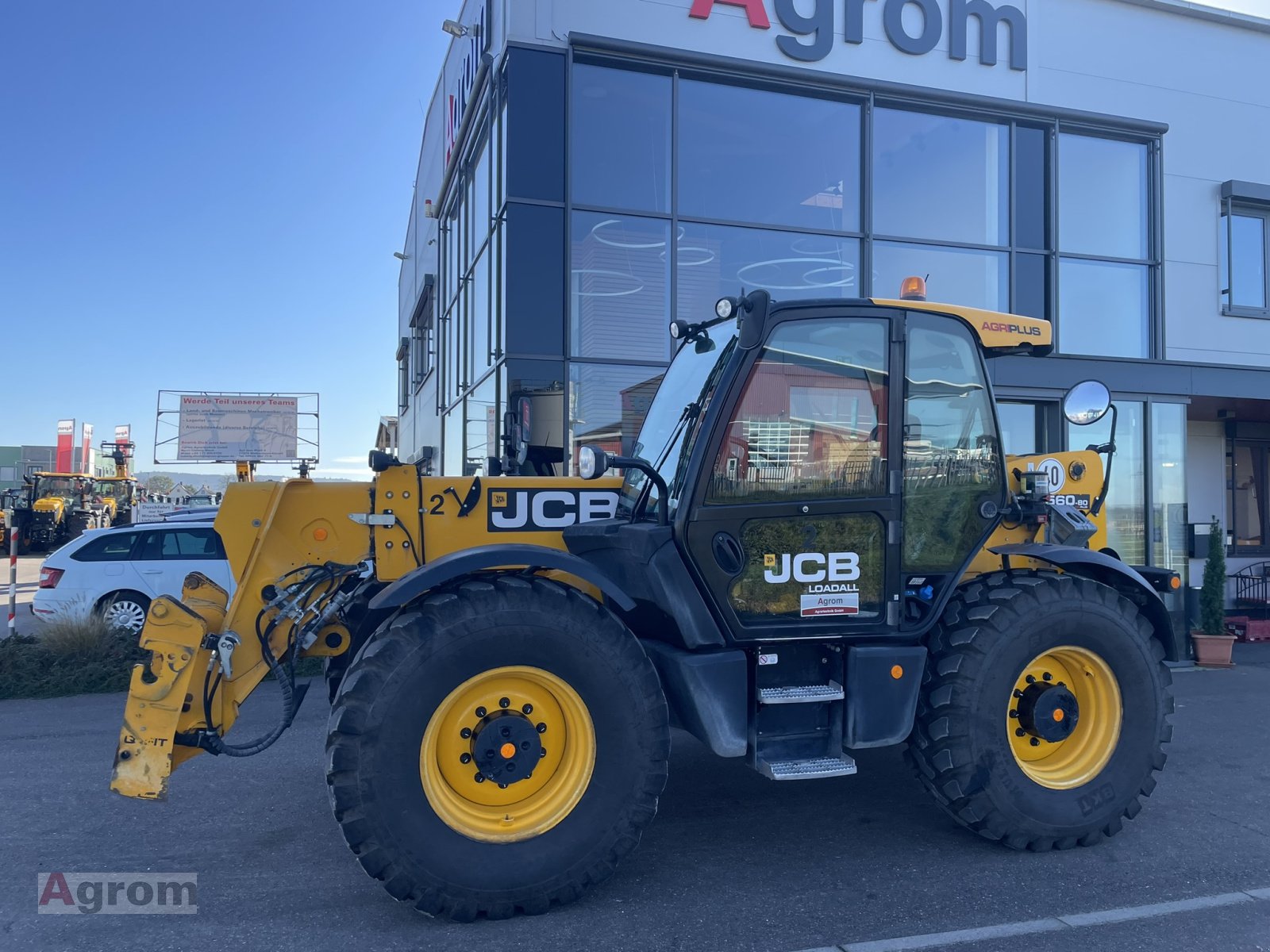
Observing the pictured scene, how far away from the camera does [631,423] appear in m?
8.73

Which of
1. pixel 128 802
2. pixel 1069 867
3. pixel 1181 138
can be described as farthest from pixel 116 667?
pixel 1181 138

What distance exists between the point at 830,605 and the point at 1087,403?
7.14ft

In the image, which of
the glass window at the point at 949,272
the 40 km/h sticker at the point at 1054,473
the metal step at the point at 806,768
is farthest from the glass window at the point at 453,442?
the metal step at the point at 806,768

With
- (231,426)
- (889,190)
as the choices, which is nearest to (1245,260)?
(889,190)

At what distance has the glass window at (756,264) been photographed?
33.7 ft

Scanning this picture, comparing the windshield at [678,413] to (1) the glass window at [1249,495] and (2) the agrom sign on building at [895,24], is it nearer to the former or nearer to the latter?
(2) the agrom sign on building at [895,24]

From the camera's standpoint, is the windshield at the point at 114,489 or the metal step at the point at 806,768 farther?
the windshield at the point at 114,489

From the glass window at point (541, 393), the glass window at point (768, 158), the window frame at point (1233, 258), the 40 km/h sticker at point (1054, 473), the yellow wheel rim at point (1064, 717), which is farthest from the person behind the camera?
the window frame at point (1233, 258)

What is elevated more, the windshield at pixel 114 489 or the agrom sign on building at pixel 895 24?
Result: the agrom sign on building at pixel 895 24

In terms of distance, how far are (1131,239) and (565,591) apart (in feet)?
34.3

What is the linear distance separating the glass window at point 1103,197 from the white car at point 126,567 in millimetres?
11205

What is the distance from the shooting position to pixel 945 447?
457cm

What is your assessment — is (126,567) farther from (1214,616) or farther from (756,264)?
(1214,616)

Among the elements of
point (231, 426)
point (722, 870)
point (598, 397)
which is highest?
point (231, 426)
